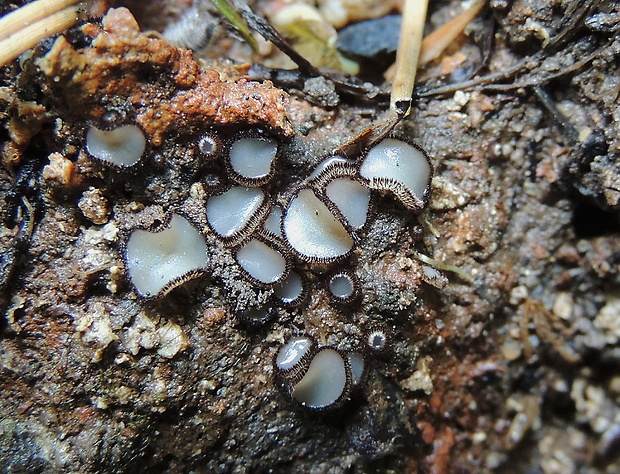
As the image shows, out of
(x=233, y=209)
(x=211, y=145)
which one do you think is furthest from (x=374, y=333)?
(x=211, y=145)

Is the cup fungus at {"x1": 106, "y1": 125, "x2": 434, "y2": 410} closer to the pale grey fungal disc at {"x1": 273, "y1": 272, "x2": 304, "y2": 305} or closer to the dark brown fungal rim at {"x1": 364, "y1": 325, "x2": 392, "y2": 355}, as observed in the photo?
the pale grey fungal disc at {"x1": 273, "y1": 272, "x2": 304, "y2": 305}

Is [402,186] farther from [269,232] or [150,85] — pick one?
[150,85]

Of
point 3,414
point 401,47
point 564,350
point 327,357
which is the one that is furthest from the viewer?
point 564,350

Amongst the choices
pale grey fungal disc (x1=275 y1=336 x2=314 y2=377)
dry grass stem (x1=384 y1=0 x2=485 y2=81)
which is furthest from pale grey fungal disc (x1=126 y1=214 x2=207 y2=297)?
dry grass stem (x1=384 y1=0 x2=485 y2=81)

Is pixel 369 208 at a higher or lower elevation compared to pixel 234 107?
lower

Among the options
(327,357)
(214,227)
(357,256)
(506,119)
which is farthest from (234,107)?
(506,119)

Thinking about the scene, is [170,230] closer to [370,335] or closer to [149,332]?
[149,332]
